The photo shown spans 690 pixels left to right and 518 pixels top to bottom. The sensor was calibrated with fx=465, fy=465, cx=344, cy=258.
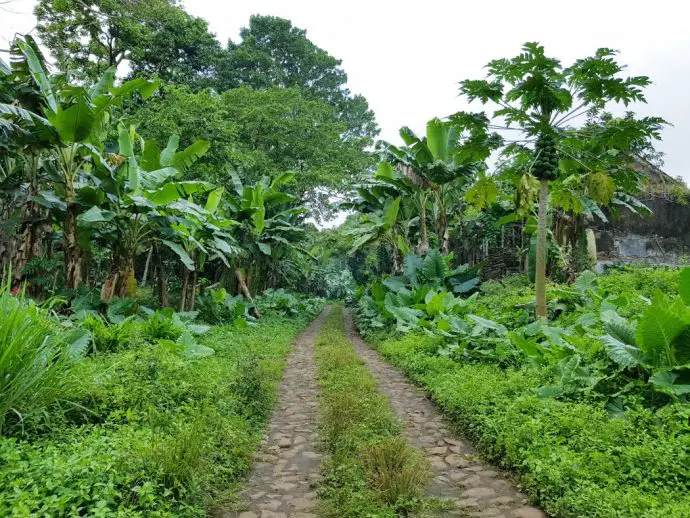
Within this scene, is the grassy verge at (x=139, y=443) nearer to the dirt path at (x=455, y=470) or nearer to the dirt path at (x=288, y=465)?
the dirt path at (x=288, y=465)

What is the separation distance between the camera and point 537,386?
4859mm

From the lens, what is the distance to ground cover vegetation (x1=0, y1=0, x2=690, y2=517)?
309 centimetres

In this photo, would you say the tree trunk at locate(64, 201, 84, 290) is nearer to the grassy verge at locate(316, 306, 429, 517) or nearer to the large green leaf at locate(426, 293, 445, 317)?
the grassy verge at locate(316, 306, 429, 517)

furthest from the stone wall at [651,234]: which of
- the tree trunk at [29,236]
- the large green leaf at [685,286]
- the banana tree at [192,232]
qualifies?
the tree trunk at [29,236]

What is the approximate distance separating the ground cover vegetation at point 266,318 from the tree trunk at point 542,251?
0.19 ft

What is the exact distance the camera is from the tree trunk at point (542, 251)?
7.27m

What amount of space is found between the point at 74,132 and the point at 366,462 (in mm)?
6555

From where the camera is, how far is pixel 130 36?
1648 cm

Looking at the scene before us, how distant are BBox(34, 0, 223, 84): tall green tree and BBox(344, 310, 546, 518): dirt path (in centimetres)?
1228

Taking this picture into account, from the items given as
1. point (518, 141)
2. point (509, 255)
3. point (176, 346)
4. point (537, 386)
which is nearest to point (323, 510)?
point (537, 386)

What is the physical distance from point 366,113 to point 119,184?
22316 millimetres

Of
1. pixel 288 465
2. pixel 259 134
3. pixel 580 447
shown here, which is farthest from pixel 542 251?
pixel 259 134

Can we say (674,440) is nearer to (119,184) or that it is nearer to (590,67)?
(590,67)

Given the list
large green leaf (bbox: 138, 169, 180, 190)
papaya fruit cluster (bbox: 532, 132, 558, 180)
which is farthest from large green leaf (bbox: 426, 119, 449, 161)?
large green leaf (bbox: 138, 169, 180, 190)
